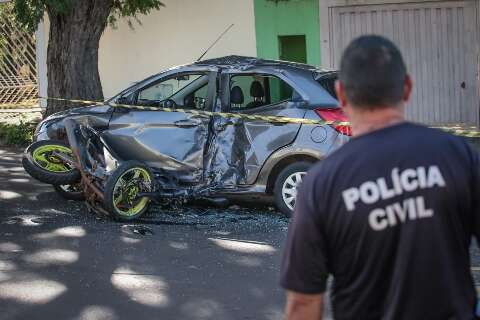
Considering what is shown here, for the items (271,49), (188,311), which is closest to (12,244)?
(188,311)

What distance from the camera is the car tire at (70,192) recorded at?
924 centimetres

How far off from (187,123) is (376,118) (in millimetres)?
6160

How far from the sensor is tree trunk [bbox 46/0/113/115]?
12.2 m

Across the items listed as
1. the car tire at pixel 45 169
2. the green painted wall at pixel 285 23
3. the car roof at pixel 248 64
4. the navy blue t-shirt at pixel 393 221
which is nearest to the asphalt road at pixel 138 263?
the car tire at pixel 45 169

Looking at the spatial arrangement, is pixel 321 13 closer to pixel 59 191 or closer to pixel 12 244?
pixel 59 191

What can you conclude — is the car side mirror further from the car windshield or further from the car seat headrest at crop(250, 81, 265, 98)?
the car seat headrest at crop(250, 81, 265, 98)

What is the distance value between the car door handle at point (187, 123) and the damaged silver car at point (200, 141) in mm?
13

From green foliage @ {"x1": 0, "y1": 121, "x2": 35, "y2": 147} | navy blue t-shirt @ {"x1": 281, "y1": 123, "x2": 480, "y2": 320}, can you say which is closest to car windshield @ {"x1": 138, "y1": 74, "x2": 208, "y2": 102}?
green foliage @ {"x1": 0, "y1": 121, "x2": 35, "y2": 147}

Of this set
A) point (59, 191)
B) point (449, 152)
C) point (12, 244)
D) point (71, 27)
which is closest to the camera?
point (449, 152)

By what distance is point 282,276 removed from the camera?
2631 mm

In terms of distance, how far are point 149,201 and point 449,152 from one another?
6.25 meters

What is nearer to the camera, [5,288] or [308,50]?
[5,288]

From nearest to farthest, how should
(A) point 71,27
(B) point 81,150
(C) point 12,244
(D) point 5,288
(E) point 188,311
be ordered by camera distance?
(E) point 188,311 → (D) point 5,288 → (C) point 12,244 → (B) point 81,150 → (A) point 71,27

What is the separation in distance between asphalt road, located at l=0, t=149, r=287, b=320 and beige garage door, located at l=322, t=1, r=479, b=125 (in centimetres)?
610
